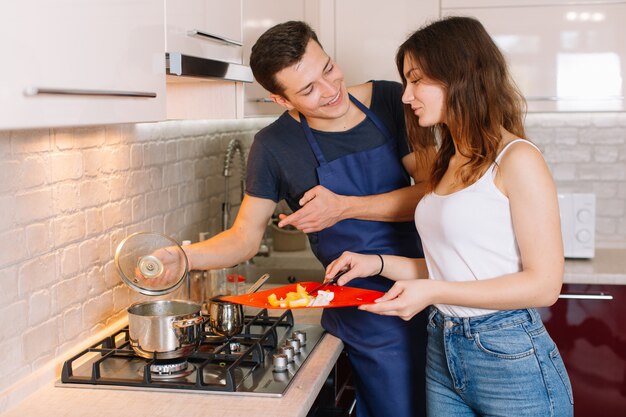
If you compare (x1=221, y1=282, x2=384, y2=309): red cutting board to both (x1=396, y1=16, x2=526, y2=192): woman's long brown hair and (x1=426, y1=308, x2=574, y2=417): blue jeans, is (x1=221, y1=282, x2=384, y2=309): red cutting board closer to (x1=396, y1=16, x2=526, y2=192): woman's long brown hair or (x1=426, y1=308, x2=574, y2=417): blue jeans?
(x1=426, y1=308, x2=574, y2=417): blue jeans

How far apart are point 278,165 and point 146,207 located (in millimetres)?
443

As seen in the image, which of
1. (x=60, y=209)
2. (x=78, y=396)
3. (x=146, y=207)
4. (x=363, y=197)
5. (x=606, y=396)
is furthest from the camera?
(x=606, y=396)

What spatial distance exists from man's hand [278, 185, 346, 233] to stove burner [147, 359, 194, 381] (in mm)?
480

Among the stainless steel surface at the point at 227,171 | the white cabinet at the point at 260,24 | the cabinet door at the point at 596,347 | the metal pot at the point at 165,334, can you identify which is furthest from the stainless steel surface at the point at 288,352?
the cabinet door at the point at 596,347

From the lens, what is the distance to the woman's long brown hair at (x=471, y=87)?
70.4 inches

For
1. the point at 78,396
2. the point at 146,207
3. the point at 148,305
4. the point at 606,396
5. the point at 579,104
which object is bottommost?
the point at 606,396

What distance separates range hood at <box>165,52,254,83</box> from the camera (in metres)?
1.70

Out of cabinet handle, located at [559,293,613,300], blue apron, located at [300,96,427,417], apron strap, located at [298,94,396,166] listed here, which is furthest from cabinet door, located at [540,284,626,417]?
apron strap, located at [298,94,396,166]

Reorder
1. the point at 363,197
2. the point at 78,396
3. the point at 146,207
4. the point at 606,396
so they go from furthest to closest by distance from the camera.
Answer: the point at 606,396
the point at 146,207
the point at 363,197
the point at 78,396

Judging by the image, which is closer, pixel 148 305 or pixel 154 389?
pixel 154 389

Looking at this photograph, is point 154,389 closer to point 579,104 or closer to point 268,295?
point 268,295

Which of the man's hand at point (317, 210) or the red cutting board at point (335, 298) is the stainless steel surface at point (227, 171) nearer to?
the man's hand at point (317, 210)

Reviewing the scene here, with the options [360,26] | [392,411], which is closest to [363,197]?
[392,411]

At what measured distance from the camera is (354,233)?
2.33 metres
